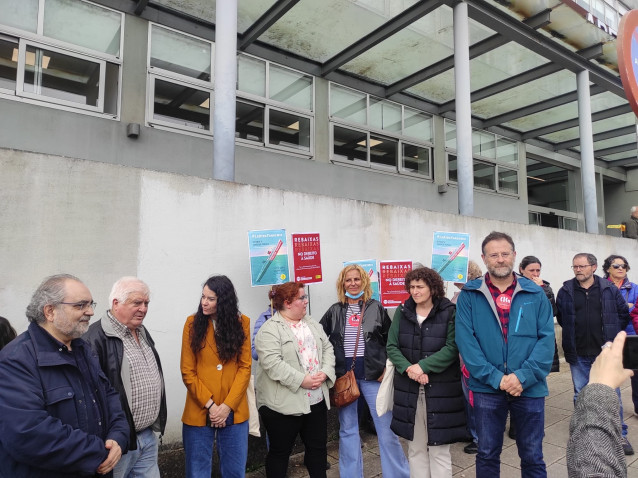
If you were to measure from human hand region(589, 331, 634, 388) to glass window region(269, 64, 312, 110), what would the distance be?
8.39 meters

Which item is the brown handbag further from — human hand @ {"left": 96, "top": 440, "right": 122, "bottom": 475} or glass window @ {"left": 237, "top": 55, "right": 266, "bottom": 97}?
glass window @ {"left": 237, "top": 55, "right": 266, "bottom": 97}

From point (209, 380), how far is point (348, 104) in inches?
319

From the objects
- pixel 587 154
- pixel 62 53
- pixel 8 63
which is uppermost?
pixel 62 53

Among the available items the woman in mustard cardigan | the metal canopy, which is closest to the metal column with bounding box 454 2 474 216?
the metal canopy

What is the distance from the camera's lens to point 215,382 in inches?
120

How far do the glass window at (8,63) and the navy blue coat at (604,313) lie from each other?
25.4ft

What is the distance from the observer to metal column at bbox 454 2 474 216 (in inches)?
290

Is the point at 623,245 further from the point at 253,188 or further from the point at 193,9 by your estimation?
the point at 193,9

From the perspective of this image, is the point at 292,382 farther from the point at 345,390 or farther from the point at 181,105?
the point at 181,105

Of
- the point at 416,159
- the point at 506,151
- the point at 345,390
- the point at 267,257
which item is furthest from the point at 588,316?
the point at 506,151

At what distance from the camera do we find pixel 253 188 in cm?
449

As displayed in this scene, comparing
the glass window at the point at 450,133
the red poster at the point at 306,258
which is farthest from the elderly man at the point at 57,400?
the glass window at the point at 450,133

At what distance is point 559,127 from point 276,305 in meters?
12.2

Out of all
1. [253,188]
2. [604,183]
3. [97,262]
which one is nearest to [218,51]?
[253,188]
